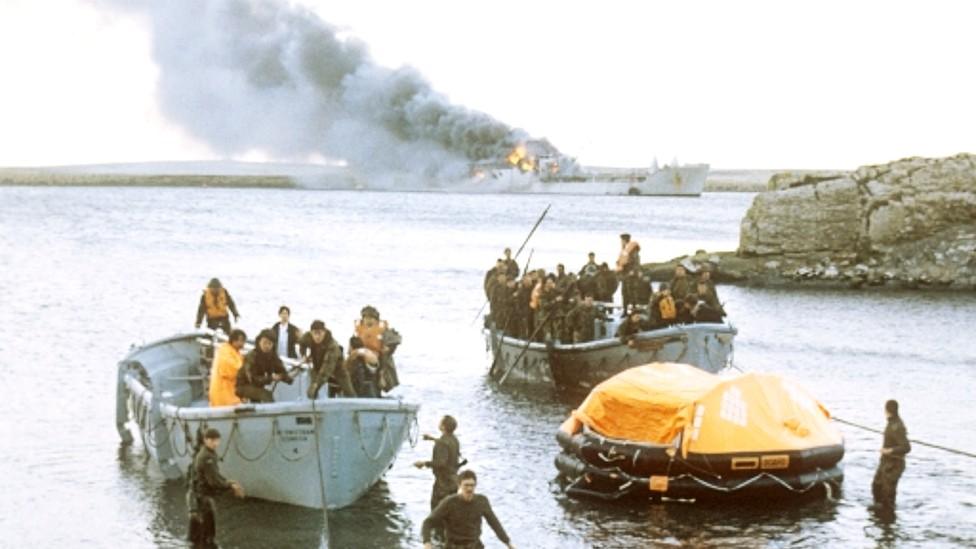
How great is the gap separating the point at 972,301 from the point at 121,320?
1319 inches

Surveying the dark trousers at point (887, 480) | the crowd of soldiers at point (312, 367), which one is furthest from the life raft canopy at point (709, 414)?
the crowd of soldiers at point (312, 367)

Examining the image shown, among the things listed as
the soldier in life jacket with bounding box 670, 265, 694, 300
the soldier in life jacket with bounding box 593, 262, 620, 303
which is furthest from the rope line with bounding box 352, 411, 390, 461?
the soldier in life jacket with bounding box 593, 262, 620, 303

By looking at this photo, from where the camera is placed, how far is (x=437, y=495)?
16.4m

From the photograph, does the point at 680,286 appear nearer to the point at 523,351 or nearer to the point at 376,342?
the point at 523,351

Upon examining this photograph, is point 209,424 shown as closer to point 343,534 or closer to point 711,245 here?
point 343,534

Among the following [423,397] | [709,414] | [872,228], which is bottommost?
[423,397]

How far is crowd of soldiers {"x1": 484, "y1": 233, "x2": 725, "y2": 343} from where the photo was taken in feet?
92.4

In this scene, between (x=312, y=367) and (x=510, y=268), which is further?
(x=510, y=268)

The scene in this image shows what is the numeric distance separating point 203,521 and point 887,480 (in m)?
10.0

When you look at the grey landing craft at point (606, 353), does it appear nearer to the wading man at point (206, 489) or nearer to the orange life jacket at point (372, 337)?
the orange life jacket at point (372, 337)

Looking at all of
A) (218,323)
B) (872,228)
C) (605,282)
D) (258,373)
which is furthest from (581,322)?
(872,228)

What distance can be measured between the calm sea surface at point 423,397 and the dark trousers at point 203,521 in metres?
1.44

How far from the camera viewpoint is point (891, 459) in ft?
63.3

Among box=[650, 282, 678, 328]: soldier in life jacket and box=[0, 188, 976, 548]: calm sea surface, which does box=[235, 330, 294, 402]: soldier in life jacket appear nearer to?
box=[0, 188, 976, 548]: calm sea surface
